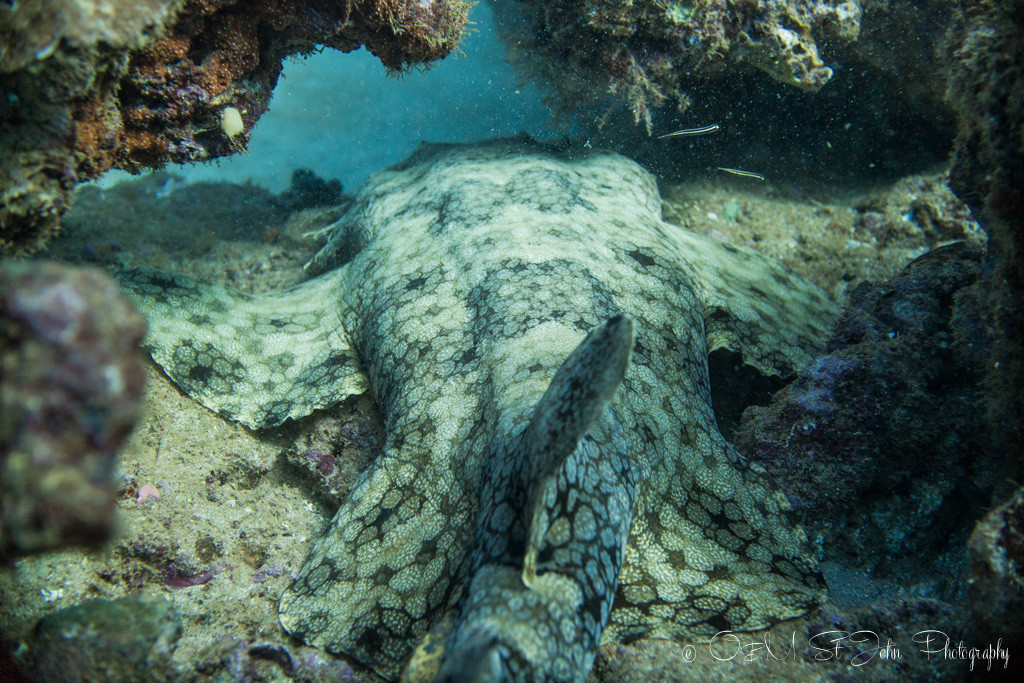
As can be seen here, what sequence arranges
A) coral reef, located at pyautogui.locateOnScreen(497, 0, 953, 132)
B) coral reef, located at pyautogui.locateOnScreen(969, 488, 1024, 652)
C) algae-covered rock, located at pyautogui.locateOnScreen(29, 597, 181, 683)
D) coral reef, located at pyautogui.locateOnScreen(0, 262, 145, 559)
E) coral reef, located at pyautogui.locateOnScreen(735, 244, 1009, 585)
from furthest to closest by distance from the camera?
coral reef, located at pyautogui.locateOnScreen(497, 0, 953, 132) < coral reef, located at pyautogui.locateOnScreen(735, 244, 1009, 585) < algae-covered rock, located at pyautogui.locateOnScreen(29, 597, 181, 683) < coral reef, located at pyautogui.locateOnScreen(969, 488, 1024, 652) < coral reef, located at pyautogui.locateOnScreen(0, 262, 145, 559)

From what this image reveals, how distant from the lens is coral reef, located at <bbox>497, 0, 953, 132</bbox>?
211 inches

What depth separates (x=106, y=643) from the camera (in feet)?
7.27

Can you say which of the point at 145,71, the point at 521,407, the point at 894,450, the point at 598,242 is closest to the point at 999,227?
the point at 894,450

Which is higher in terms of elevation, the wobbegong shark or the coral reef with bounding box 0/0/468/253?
the coral reef with bounding box 0/0/468/253

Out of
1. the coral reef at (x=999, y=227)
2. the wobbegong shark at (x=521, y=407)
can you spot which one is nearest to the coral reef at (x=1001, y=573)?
the coral reef at (x=999, y=227)

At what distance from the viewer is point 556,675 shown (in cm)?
201

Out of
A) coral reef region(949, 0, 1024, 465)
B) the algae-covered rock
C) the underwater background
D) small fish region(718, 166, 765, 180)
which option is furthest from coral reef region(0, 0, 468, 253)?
small fish region(718, 166, 765, 180)

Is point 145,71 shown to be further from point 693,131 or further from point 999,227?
point 693,131

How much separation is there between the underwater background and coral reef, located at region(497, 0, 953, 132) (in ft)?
0.10

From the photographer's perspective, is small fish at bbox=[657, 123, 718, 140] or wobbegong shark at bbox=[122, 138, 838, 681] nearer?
wobbegong shark at bbox=[122, 138, 838, 681]

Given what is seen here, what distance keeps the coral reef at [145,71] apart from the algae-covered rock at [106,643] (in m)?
1.82

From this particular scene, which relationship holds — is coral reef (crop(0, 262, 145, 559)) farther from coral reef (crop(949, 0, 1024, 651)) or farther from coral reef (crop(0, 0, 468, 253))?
coral reef (crop(949, 0, 1024, 651))

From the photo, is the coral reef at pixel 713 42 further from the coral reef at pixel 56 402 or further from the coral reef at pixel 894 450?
the coral reef at pixel 56 402

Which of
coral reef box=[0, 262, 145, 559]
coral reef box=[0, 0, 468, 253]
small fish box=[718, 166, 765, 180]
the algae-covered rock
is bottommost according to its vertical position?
the algae-covered rock
